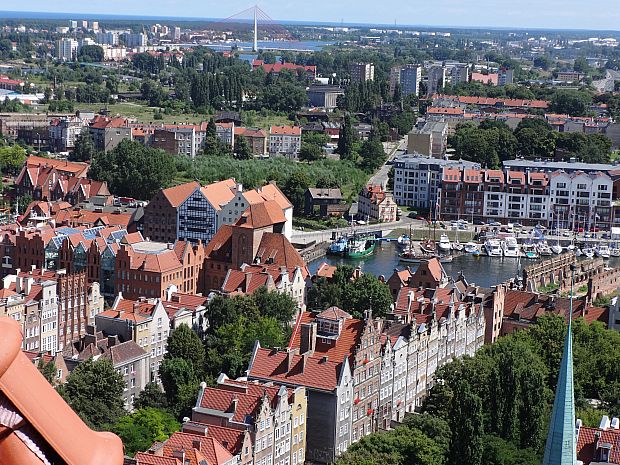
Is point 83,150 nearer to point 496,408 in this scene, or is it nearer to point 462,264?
point 462,264

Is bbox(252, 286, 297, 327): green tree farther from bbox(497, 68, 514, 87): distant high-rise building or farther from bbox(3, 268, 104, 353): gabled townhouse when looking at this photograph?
bbox(497, 68, 514, 87): distant high-rise building

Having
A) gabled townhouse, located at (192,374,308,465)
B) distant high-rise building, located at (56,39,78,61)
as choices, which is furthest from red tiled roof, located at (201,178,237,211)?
distant high-rise building, located at (56,39,78,61)

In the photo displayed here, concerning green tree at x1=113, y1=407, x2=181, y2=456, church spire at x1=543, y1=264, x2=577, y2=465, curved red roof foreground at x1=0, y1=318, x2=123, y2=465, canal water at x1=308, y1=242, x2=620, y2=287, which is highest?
curved red roof foreground at x1=0, y1=318, x2=123, y2=465

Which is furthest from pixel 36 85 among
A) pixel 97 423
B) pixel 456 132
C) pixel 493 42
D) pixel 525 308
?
pixel 493 42

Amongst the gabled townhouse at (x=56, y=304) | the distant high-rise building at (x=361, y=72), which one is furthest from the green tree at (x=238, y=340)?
the distant high-rise building at (x=361, y=72)

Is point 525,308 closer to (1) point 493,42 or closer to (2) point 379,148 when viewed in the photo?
(2) point 379,148

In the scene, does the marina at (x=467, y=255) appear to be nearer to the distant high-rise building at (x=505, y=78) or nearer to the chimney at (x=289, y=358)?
the chimney at (x=289, y=358)

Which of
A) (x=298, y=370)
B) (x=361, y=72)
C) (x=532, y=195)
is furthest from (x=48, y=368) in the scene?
(x=361, y=72)
